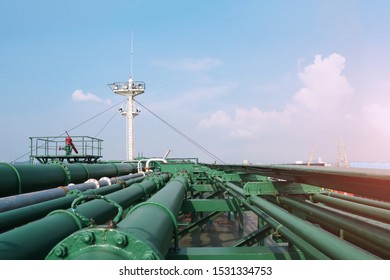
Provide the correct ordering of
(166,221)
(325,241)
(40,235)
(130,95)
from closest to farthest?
1. (325,241)
2. (40,235)
3. (166,221)
4. (130,95)

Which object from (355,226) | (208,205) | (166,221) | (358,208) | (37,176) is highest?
(37,176)

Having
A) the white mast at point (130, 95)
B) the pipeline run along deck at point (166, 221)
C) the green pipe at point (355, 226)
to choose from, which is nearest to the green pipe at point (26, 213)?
the pipeline run along deck at point (166, 221)

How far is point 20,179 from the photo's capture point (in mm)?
5602

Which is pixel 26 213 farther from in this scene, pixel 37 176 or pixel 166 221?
pixel 37 176

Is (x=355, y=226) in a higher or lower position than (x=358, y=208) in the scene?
higher

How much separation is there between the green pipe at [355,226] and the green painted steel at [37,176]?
5.04m

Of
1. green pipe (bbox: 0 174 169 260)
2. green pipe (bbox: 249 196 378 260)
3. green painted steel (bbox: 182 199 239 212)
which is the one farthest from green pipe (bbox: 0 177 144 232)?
green pipe (bbox: 249 196 378 260)

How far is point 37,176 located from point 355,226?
609cm

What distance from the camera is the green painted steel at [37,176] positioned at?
533cm

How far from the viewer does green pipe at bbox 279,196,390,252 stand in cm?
273

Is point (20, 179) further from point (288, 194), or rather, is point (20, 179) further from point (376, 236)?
point (376, 236)

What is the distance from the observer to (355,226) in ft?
10.1

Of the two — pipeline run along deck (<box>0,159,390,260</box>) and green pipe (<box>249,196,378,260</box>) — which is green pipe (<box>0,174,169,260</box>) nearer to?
pipeline run along deck (<box>0,159,390,260</box>)

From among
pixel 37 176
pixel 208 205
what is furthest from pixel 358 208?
pixel 37 176
